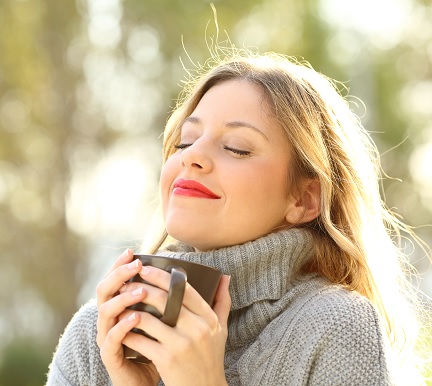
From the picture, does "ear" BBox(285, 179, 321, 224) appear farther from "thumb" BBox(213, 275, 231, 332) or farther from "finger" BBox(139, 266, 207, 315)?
"finger" BBox(139, 266, 207, 315)

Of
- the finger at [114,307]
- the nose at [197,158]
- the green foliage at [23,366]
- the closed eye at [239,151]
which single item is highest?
the green foliage at [23,366]

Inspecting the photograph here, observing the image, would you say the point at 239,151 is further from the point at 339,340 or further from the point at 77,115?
the point at 77,115

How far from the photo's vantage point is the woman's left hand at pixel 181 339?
213cm

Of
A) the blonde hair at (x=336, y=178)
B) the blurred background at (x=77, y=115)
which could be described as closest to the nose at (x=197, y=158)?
the blonde hair at (x=336, y=178)

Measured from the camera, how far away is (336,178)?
281 centimetres

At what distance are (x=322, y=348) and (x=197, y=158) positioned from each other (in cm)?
62

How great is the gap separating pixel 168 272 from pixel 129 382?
13.8 inches

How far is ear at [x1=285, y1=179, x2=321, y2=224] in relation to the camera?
9.00ft

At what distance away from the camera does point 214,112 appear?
2688 mm

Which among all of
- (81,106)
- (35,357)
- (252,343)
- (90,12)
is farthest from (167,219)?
(90,12)

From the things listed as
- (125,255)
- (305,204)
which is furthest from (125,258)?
(305,204)

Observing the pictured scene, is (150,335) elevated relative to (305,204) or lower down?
lower down

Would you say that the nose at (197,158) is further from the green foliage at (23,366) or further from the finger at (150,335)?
the green foliage at (23,366)

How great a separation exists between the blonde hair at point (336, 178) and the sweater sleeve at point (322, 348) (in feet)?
0.76
